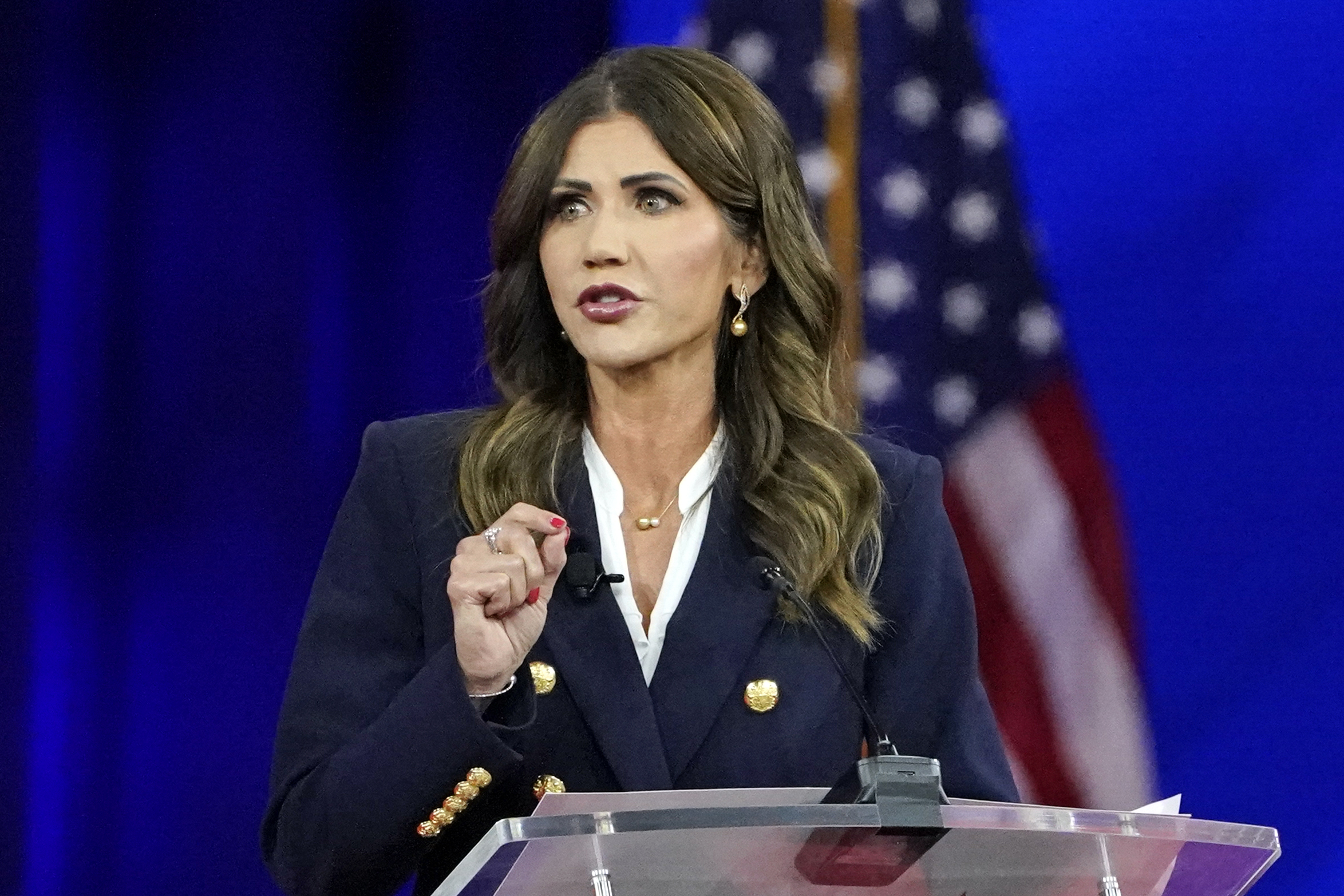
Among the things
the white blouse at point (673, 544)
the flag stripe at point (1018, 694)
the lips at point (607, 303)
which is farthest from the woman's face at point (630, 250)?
the flag stripe at point (1018, 694)

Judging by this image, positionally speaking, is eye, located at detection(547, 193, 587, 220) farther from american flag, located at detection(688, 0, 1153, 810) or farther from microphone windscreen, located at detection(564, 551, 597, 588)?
american flag, located at detection(688, 0, 1153, 810)

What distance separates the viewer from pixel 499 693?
1763 mm

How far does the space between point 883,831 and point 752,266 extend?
3.94 ft

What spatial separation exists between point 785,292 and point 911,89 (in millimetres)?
812

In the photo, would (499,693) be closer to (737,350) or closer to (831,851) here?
(831,851)

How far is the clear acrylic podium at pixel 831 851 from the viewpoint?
116 centimetres

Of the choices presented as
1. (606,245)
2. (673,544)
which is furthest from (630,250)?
(673,544)

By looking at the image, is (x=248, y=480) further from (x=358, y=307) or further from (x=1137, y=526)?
(x=1137, y=526)

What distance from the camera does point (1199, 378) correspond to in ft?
9.28

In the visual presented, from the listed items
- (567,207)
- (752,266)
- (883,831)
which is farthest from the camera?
(752,266)

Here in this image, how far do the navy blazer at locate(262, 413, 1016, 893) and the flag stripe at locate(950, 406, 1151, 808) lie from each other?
0.73 metres

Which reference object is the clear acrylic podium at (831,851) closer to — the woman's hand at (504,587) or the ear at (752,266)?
the woman's hand at (504,587)

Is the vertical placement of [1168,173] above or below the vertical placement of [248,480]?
above

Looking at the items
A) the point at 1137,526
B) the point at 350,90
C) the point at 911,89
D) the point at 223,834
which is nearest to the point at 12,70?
the point at 350,90
